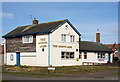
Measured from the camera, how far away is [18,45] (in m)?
35.2

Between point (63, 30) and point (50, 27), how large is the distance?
208 cm

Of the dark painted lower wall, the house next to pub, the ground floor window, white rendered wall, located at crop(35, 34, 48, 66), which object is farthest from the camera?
the dark painted lower wall

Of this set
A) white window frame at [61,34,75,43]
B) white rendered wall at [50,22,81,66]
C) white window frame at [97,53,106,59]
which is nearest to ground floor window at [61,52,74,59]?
white rendered wall at [50,22,81,66]

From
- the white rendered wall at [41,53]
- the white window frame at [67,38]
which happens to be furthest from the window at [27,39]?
the white window frame at [67,38]

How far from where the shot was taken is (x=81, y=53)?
121 ft

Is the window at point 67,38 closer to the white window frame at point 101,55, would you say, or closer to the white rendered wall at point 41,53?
the white rendered wall at point 41,53

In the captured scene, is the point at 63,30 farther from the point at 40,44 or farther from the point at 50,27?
the point at 40,44

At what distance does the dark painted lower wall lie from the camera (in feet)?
108

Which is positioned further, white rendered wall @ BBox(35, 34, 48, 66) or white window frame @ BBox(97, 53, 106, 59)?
white window frame @ BBox(97, 53, 106, 59)

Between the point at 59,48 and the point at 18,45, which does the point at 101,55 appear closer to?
the point at 59,48

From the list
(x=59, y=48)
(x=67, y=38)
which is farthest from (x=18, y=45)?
(x=67, y=38)

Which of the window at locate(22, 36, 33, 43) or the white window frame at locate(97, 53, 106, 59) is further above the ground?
the window at locate(22, 36, 33, 43)

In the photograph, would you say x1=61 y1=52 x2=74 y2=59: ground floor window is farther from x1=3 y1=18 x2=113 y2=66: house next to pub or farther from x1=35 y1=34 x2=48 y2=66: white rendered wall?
x1=35 y1=34 x2=48 y2=66: white rendered wall

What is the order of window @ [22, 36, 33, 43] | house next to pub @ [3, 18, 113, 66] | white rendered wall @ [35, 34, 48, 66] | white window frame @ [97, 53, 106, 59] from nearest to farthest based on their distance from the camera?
white rendered wall @ [35, 34, 48, 66], house next to pub @ [3, 18, 113, 66], window @ [22, 36, 33, 43], white window frame @ [97, 53, 106, 59]
